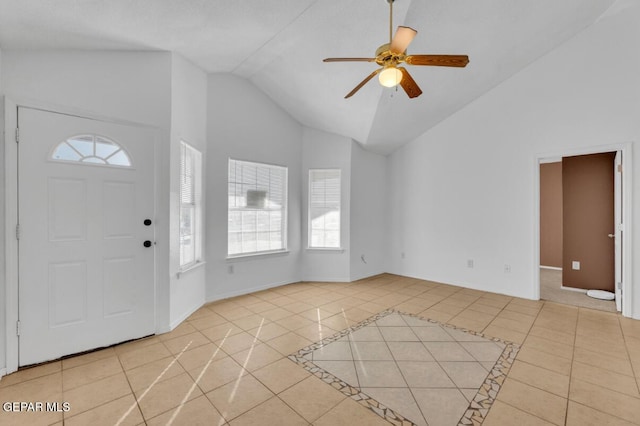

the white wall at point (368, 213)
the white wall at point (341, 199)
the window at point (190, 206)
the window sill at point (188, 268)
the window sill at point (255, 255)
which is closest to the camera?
the window sill at point (188, 268)

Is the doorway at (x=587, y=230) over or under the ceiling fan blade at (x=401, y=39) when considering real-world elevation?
under

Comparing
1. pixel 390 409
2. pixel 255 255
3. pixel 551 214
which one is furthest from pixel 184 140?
pixel 551 214

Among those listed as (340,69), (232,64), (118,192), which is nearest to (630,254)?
(340,69)

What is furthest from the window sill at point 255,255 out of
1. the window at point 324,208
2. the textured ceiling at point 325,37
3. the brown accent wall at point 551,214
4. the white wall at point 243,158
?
the brown accent wall at point 551,214

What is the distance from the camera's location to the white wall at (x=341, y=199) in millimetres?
5152

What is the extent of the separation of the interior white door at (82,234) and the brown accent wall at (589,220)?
6.13 meters

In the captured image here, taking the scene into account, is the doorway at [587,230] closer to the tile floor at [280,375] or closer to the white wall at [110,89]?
the tile floor at [280,375]

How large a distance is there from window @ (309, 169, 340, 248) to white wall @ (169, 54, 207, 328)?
1997 mm

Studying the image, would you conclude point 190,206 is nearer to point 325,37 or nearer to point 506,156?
point 325,37

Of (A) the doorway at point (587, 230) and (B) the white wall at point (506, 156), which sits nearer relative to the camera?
(B) the white wall at point (506, 156)

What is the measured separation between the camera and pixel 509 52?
384 centimetres

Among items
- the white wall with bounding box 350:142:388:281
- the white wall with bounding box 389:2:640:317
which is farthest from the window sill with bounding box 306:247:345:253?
the white wall with bounding box 389:2:640:317

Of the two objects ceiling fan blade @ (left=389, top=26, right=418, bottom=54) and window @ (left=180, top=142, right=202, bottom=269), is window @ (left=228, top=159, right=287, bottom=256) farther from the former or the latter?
ceiling fan blade @ (left=389, top=26, right=418, bottom=54)

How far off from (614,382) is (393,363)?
63.8 inches
